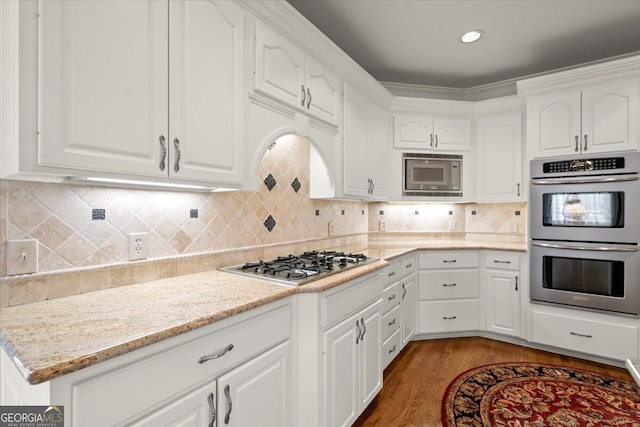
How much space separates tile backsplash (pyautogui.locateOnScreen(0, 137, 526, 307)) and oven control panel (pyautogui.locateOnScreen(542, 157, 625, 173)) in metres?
1.90

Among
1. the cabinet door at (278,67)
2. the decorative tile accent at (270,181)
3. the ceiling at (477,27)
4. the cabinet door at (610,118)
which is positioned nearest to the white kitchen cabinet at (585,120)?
the cabinet door at (610,118)

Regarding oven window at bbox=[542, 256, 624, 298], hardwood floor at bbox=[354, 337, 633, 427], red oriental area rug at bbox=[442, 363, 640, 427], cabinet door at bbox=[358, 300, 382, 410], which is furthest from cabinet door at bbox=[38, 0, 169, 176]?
oven window at bbox=[542, 256, 624, 298]

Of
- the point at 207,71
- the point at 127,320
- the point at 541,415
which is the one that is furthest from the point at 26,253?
the point at 541,415

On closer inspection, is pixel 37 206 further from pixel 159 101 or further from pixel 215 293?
pixel 215 293

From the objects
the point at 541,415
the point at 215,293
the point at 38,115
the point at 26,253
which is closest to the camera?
the point at 38,115

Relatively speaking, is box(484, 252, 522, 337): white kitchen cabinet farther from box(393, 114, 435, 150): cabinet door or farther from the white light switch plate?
the white light switch plate

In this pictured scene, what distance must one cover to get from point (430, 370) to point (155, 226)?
2325mm

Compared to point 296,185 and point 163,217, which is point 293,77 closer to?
point 296,185

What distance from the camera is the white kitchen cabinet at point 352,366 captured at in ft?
5.46

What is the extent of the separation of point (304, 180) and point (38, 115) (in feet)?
5.96

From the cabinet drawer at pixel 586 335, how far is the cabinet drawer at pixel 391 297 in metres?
1.32

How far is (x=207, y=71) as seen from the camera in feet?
4.84

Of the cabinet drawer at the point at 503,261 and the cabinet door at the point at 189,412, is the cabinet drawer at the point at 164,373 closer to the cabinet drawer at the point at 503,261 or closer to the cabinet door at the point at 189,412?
the cabinet door at the point at 189,412

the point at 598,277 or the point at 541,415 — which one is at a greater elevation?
the point at 598,277
